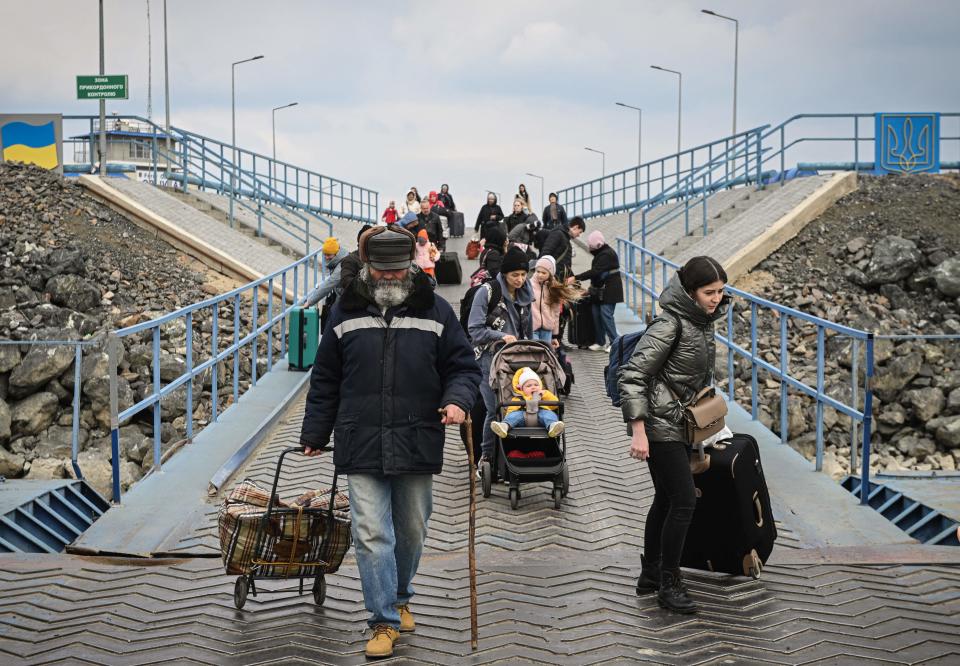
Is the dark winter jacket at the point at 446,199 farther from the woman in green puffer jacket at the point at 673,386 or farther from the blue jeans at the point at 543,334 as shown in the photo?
the woman in green puffer jacket at the point at 673,386

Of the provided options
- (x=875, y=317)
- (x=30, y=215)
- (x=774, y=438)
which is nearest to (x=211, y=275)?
(x=30, y=215)

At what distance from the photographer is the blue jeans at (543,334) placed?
11.4 m

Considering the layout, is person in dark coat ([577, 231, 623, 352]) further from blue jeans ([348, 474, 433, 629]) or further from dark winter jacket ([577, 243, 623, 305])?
blue jeans ([348, 474, 433, 629])

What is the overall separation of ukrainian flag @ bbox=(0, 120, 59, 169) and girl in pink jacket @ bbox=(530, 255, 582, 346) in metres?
22.7

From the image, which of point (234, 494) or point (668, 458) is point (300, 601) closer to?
point (234, 494)

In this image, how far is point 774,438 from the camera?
11266 millimetres

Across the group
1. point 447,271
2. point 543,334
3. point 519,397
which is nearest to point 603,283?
point 543,334

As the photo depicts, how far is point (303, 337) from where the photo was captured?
566 inches

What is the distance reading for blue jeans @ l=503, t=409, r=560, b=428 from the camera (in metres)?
9.17

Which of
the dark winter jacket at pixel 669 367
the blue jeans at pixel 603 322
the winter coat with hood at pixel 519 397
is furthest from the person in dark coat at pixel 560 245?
the dark winter jacket at pixel 669 367

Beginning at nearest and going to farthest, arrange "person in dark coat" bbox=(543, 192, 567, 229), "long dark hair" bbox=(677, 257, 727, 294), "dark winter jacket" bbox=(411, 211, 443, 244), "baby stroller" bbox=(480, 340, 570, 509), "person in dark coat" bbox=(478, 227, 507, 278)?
1. "long dark hair" bbox=(677, 257, 727, 294)
2. "baby stroller" bbox=(480, 340, 570, 509)
3. "person in dark coat" bbox=(478, 227, 507, 278)
4. "person in dark coat" bbox=(543, 192, 567, 229)
5. "dark winter jacket" bbox=(411, 211, 443, 244)

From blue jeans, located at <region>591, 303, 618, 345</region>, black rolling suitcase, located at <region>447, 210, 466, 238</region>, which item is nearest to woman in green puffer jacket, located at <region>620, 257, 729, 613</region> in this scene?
blue jeans, located at <region>591, 303, 618, 345</region>

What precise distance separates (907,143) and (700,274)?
2503 cm

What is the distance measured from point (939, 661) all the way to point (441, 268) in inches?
763
